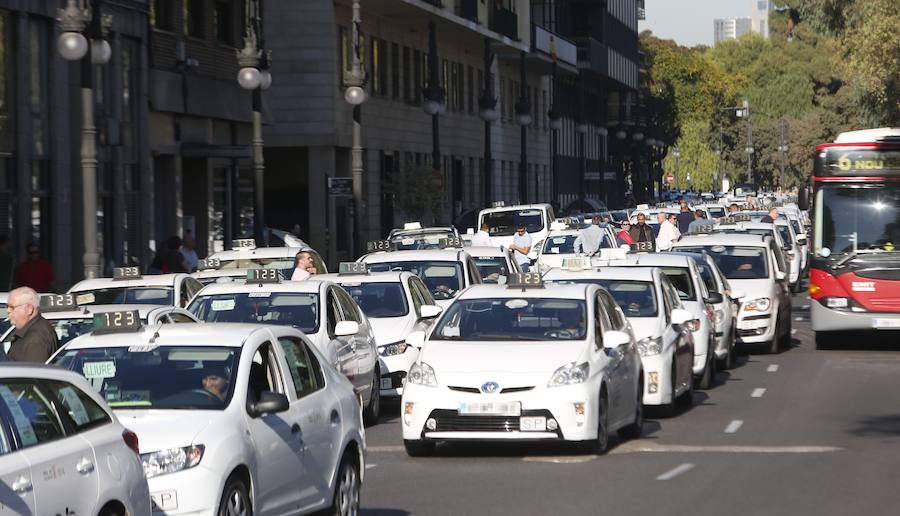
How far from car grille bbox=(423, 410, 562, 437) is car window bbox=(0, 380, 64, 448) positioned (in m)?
7.49

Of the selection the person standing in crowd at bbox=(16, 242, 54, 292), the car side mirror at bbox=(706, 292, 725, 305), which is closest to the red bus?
the car side mirror at bbox=(706, 292, 725, 305)

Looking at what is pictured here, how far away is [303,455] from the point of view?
445 inches

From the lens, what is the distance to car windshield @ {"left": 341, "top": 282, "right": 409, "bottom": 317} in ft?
71.3

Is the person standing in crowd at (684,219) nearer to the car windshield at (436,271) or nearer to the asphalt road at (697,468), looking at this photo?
the car windshield at (436,271)

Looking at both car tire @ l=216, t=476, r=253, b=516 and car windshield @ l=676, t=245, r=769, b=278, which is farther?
car windshield @ l=676, t=245, r=769, b=278

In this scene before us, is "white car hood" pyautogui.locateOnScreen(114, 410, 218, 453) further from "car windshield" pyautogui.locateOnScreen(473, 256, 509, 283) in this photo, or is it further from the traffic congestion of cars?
"car windshield" pyautogui.locateOnScreen(473, 256, 509, 283)

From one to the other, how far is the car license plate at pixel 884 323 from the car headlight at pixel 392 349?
10.2 meters

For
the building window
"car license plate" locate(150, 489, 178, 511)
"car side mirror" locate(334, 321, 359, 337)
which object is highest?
the building window

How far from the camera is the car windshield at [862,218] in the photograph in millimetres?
28969

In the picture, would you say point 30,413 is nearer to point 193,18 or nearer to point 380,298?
point 380,298

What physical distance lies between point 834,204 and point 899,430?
1110 centimetres

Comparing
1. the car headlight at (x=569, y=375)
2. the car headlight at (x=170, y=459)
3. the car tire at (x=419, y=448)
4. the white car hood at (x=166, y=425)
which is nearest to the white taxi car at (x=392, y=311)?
the car tire at (x=419, y=448)

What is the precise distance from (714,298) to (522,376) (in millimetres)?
8330

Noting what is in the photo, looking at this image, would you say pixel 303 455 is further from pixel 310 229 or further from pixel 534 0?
pixel 534 0
